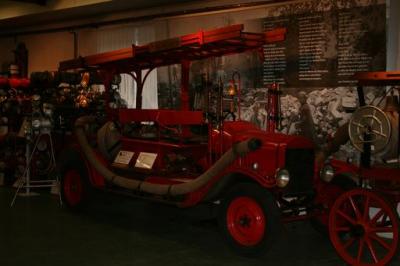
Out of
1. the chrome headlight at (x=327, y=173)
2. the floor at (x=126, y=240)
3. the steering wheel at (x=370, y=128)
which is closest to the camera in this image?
the steering wheel at (x=370, y=128)

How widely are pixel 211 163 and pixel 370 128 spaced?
174cm

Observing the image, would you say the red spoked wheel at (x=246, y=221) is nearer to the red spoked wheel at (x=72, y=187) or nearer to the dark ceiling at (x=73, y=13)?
the red spoked wheel at (x=72, y=187)

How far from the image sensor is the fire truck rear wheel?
23.4ft

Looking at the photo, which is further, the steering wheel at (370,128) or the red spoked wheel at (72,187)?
the red spoked wheel at (72,187)

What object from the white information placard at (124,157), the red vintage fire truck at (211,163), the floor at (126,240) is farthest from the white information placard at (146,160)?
the floor at (126,240)

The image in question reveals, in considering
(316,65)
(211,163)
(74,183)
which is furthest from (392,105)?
(74,183)

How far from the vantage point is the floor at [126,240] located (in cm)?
512

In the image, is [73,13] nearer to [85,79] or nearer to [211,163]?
[85,79]

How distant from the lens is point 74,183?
7.41 m

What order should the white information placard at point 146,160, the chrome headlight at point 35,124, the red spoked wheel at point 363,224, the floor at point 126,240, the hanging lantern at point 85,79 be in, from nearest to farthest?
the red spoked wheel at point 363,224, the floor at point 126,240, the white information placard at point 146,160, the chrome headlight at point 35,124, the hanging lantern at point 85,79

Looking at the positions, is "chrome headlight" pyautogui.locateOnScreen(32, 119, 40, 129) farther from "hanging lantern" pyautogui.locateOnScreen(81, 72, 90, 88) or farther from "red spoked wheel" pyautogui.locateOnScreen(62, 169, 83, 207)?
"red spoked wheel" pyautogui.locateOnScreen(62, 169, 83, 207)

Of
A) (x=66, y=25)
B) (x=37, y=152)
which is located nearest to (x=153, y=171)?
(x=37, y=152)

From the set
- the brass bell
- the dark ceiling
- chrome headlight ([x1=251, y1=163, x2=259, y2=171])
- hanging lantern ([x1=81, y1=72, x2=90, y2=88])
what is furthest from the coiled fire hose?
the dark ceiling

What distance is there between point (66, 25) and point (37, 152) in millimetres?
3111
